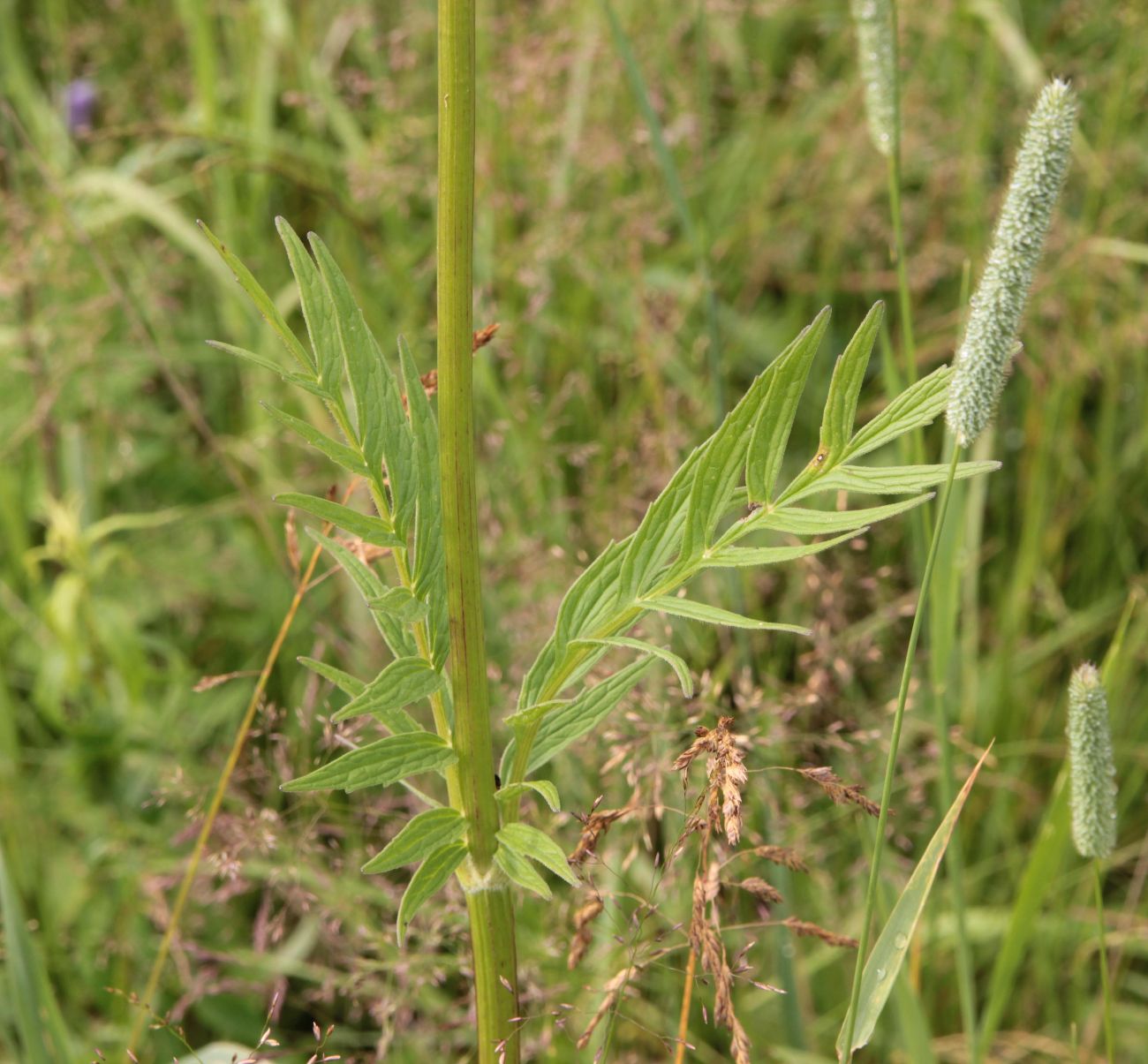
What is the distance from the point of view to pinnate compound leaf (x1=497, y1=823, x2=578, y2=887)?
0.79m

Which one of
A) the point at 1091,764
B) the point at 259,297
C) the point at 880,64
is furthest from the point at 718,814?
the point at 880,64

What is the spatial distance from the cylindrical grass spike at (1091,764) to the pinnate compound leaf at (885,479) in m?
0.25

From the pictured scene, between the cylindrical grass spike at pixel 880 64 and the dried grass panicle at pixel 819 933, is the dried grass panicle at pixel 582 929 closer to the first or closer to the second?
the dried grass panicle at pixel 819 933

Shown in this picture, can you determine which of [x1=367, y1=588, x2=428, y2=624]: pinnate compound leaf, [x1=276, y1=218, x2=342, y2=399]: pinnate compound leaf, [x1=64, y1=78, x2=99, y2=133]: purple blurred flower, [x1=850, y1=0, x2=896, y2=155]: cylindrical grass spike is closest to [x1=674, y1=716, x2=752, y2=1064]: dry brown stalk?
[x1=367, y1=588, x2=428, y2=624]: pinnate compound leaf

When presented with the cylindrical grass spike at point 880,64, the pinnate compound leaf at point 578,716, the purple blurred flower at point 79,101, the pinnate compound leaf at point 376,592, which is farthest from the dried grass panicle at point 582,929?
the purple blurred flower at point 79,101

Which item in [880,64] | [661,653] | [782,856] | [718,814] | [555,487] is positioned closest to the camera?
[661,653]

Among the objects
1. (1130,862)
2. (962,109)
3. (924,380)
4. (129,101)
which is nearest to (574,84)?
(962,109)

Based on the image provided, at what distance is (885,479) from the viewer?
0.84 meters

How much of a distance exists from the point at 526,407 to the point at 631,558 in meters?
1.37

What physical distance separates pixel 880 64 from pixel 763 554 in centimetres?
72

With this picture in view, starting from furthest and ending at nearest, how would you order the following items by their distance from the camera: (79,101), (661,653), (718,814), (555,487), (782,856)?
(79,101) < (555,487) < (782,856) < (718,814) < (661,653)

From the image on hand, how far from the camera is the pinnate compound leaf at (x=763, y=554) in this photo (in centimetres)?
74

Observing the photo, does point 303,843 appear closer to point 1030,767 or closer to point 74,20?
point 1030,767

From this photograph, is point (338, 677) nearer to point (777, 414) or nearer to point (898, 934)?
point (777, 414)
